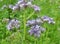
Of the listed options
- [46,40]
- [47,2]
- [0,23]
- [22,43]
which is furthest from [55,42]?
[47,2]

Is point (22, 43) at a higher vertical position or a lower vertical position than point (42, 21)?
lower

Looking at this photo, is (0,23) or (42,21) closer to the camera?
(42,21)

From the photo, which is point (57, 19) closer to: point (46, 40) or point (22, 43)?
point (46, 40)

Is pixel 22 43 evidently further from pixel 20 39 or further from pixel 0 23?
pixel 0 23

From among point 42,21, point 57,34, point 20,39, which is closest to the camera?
point 42,21

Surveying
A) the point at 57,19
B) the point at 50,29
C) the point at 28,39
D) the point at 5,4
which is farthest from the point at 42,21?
the point at 5,4

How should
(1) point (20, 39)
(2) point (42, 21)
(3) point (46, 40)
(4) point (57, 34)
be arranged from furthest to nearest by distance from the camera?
(4) point (57, 34)
(3) point (46, 40)
(1) point (20, 39)
(2) point (42, 21)
